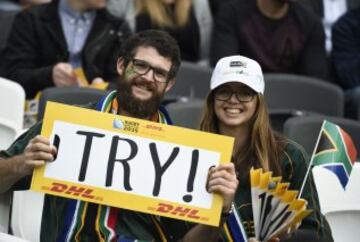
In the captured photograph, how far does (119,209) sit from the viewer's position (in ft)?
13.4

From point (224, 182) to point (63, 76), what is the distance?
2.25 meters

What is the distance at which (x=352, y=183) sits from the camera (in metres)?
4.75

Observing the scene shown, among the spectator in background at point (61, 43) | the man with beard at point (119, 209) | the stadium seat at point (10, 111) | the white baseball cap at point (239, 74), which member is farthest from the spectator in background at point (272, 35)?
the man with beard at point (119, 209)

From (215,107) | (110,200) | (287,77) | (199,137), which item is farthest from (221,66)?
(287,77)

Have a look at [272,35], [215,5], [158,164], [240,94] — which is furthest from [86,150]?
[215,5]

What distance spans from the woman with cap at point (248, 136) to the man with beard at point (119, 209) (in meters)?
0.20

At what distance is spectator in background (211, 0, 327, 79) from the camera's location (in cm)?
669

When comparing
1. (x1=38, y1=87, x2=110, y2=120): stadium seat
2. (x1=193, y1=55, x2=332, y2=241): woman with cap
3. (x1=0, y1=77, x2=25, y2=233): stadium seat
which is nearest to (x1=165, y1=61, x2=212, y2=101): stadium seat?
(x1=38, y1=87, x2=110, y2=120): stadium seat

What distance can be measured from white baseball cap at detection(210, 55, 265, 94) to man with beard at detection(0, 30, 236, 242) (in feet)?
0.58

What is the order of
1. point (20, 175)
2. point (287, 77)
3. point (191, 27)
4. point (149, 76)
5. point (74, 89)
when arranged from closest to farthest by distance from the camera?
1. point (20, 175)
2. point (149, 76)
3. point (74, 89)
4. point (287, 77)
5. point (191, 27)

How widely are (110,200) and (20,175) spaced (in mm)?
344

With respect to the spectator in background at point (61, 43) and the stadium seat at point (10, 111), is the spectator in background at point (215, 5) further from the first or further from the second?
the stadium seat at point (10, 111)

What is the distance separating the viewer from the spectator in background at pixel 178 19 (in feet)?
21.9

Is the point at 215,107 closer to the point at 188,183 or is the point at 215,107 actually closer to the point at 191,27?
the point at 188,183
